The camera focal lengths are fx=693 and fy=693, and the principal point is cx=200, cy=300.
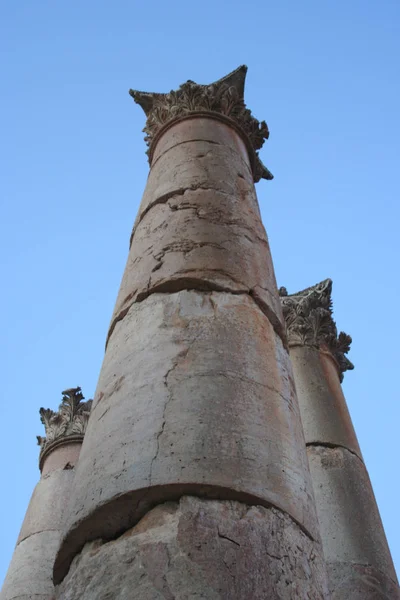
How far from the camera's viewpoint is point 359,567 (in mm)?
7020

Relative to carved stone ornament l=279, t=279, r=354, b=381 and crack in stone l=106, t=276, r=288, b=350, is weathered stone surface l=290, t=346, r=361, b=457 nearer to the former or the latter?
carved stone ornament l=279, t=279, r=354, b=381

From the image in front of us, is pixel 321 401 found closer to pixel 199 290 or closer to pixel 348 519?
pixel 348 519

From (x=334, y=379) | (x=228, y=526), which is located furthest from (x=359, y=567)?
(x=228, y=526)

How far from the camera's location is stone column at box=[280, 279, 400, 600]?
7.02m

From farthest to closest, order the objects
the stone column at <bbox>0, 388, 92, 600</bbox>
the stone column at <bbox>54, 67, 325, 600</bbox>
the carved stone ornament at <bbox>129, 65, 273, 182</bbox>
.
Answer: the stone column at <bbox>0, 388, 92, 600</bbox> < the carved stone ornament at <bbox>129, 65, 273, 182</bbox> < the stone column at <bbox>54, 67, 325, 600</bbox>

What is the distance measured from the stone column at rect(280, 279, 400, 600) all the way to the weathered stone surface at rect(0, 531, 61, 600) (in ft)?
10.7

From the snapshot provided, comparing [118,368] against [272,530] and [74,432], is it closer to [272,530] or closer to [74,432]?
[272,530]

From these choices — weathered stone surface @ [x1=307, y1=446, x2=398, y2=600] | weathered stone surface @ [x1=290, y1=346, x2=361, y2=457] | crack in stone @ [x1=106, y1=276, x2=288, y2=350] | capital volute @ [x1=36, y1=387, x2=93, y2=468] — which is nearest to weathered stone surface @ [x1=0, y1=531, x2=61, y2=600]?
capital volute @ [x1=36, y1=387, x2=93, y2=468]

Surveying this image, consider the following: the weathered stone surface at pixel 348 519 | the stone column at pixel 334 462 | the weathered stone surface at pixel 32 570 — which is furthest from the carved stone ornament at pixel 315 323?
the weathered stone surface at pixel 32 570

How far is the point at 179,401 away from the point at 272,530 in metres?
0.86

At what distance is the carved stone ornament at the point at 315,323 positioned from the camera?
10.0 meters

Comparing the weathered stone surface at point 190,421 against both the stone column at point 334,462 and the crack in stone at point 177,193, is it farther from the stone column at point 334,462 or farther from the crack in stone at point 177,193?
the stone column at point 334,462

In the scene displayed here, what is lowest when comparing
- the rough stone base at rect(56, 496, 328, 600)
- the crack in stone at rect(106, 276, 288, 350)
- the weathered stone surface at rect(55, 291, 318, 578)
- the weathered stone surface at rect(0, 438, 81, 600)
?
the rough stone base at rect(56, 496, 328, 600)

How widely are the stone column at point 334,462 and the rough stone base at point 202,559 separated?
12.9 ft
